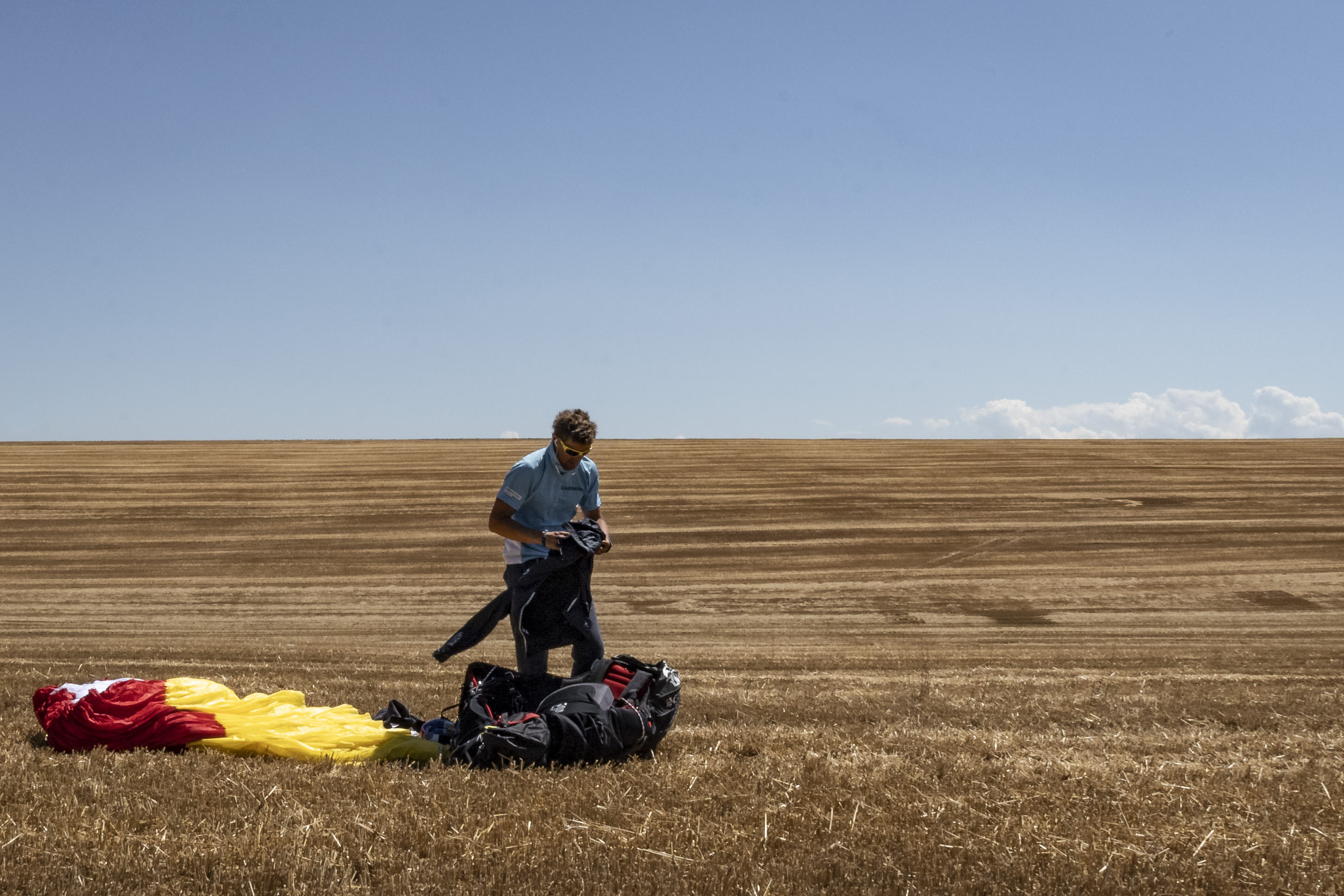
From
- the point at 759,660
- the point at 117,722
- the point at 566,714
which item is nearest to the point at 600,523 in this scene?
the point at 566,714

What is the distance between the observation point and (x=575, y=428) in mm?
5848

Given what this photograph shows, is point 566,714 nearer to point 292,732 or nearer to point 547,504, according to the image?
point 547,504

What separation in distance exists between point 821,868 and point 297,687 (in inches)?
244

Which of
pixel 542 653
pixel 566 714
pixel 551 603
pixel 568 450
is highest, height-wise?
pixel 568 450

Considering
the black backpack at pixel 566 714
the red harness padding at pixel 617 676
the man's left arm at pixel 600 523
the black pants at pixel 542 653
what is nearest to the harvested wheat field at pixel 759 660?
the black backpack at pixel 566 714

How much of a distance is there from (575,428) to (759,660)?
6.33m

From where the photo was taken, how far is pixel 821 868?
3613 mm

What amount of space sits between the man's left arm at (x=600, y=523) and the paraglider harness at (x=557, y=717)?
2.27 ft

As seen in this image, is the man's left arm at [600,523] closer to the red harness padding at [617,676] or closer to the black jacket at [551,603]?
the black jacket at [551,603]

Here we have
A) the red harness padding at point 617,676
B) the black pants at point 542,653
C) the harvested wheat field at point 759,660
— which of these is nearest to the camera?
the harvested wheat field at point 759,660

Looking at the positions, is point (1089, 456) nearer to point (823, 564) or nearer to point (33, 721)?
point (823, 564)

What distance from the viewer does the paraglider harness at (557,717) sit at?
16.4 feet

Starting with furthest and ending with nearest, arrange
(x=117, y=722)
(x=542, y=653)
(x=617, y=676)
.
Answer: (x=542, y=653), (x=617, y=676), (x=117, y=722)

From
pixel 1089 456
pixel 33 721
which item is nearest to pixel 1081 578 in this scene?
pixel 1089 456
